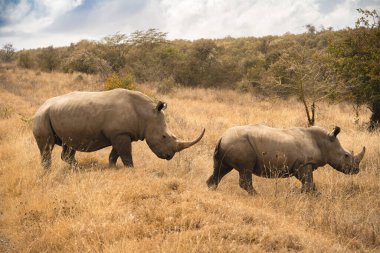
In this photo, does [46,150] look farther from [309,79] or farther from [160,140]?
[309,79]

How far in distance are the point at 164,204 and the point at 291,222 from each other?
1.79 m

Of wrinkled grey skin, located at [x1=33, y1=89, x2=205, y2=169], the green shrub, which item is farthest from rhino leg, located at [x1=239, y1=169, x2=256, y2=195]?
the green shrub

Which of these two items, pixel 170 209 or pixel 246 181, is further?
pixel 246 181

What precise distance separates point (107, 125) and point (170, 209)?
3.00 m

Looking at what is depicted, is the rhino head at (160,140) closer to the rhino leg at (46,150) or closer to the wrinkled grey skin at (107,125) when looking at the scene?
the wrinkled grey skin at (107,125)

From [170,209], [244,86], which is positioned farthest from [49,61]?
[170,209]

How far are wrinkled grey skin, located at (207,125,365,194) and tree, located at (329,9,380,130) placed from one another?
463 cm

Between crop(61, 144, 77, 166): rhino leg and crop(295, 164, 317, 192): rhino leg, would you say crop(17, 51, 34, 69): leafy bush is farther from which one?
crop(295, 164, 317, 192): rhino leg

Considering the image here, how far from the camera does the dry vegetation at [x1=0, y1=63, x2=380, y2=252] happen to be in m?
4.82

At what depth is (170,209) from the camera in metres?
5.43

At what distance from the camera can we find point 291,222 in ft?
18.9

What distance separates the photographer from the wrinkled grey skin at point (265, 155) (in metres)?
7.41

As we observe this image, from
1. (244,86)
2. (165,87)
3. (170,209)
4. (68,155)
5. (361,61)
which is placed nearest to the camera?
(170,209)

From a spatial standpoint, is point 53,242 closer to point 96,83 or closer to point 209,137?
point 209,137
